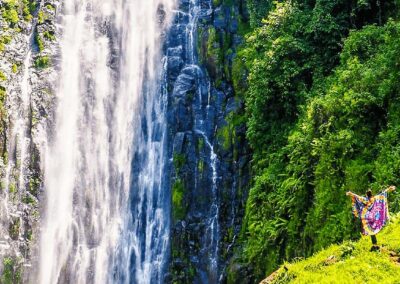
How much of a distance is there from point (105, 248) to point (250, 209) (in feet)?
21.5

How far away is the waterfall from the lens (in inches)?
657

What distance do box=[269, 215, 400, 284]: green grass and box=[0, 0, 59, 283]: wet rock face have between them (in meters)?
12.7

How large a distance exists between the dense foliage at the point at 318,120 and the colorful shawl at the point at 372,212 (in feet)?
6.88

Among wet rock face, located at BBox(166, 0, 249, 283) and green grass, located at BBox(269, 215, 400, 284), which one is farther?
wet rock face, located at BBox(166, 0, 249, 283)

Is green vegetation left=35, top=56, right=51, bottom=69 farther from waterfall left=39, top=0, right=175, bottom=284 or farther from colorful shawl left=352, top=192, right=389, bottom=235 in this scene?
colorful shawl left=352, top=192, right=389, bottom=235

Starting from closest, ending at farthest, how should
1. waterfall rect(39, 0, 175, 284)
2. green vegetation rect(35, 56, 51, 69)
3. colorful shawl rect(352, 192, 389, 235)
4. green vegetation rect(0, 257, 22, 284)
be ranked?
1. colorful shawl rect(352, 192, 389, 235)
2. green vegetation rect(0, 257, 22, 284)
3. waterfall rect(39, 0, 175, 284)
4. green vegetation rect(35, 56, 51, 69)

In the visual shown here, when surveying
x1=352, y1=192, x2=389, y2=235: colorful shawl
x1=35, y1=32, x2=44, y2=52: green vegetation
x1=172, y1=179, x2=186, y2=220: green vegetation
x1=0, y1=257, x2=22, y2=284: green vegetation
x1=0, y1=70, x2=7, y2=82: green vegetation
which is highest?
x1=35, y1=32, x2=44, y2=52: green vegetation

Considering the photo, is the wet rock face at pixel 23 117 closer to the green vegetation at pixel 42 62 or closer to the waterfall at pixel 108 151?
the green vegetation at pixel 42 62

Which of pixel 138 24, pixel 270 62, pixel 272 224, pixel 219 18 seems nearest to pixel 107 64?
pixel 138 24

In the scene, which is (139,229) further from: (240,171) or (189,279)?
(240,171)

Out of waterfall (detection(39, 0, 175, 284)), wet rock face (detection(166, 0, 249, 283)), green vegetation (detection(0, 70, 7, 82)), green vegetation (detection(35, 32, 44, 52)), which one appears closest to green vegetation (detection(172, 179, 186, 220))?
wet rock face (detection(166, 0, 249, 283))

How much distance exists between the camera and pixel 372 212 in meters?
5.97

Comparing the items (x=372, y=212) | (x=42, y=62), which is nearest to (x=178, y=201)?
(x=42, y=62)

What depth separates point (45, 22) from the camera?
20547 mm
